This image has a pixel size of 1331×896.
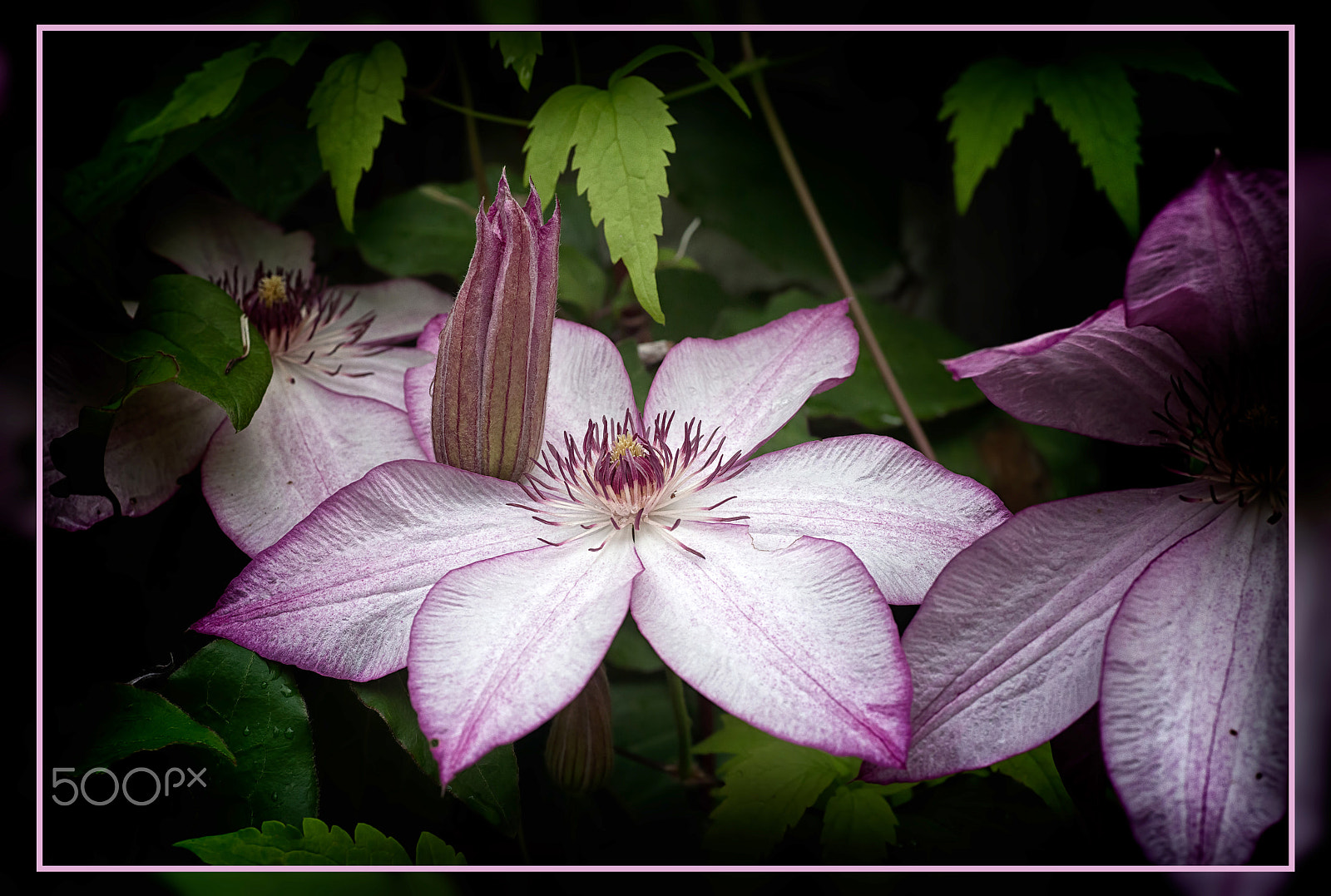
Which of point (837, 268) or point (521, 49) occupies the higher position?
point (521, 49)

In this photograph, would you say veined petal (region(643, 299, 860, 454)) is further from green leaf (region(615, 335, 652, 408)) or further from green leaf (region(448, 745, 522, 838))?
green leaf (region(448, 745, 522, 838))

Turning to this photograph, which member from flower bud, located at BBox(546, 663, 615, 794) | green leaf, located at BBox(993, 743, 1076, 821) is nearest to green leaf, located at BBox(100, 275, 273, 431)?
flower bud, located at BBox(546, 663, 615, 794)

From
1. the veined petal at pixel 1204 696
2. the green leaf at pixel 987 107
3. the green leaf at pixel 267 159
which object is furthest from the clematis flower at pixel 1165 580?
the green leaf at pixel 267 159

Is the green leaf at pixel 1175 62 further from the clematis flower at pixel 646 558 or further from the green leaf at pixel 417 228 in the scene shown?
the green leaf at pixel 417 228

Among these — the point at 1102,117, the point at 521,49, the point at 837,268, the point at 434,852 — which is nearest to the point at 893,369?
the point at 837,268

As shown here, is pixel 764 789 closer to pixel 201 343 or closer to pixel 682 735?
pixel 682 735

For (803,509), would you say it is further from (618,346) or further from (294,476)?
(294,476)

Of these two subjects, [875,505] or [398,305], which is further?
[398,305]
